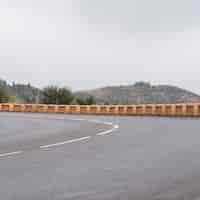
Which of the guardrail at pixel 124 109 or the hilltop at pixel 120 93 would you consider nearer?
the guardrail at pixel 124 109

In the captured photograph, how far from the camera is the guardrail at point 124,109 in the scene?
30453 mm

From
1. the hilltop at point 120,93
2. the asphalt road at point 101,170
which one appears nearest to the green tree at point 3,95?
the hilltop at point 120,93

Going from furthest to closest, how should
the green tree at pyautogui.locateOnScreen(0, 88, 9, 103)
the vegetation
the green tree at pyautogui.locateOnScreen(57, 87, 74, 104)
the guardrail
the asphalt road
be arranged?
1. the green tree at pyautogui.locateOnScreen(57, 87, 74, 104)
2. the vegetation
3. the green tree at pyautogui.locateOnScreen(0, 88, 9, 103)
4. the guardrail
5. the asphalt road

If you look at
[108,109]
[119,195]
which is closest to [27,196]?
[119,195]

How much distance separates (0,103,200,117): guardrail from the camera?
3045 cm

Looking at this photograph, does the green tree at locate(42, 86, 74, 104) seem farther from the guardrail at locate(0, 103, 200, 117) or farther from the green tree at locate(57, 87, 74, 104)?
the guardrail at locate(0, 103, 200, 117)

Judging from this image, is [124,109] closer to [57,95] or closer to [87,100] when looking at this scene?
[57,95]

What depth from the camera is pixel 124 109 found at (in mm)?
37312

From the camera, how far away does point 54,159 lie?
9062 millimetres

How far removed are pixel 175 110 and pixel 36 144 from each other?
20.2 metres

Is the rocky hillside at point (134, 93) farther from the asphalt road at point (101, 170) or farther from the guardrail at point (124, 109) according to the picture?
the asphalt road at point (101, 170)

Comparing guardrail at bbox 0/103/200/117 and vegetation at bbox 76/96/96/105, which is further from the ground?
vegetation at bbox 76/96/96/105

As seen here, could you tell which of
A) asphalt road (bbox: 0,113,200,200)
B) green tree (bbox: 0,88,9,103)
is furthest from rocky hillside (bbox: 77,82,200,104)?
asphalt road (bbox: 0,113,200,200)

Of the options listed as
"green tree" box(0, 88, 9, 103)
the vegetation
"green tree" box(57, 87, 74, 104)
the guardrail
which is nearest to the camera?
the guardrail
